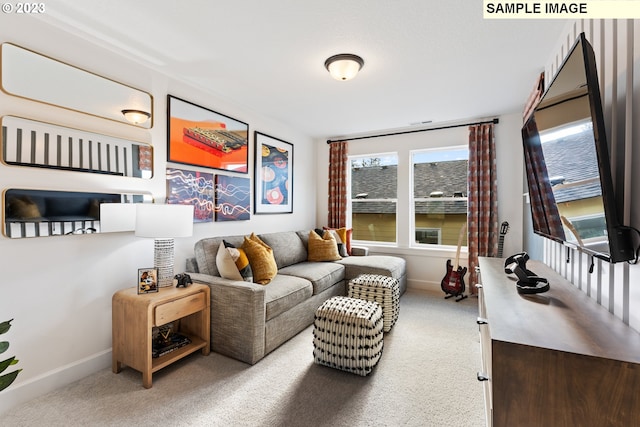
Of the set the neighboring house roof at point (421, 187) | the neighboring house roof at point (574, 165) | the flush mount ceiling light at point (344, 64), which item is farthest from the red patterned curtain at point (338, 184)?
the neighboring house roof at point (574, 165)

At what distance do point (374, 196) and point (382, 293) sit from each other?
2.28 metres

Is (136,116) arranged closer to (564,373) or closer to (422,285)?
(564,373)

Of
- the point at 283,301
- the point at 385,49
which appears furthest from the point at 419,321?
the point at 385,49

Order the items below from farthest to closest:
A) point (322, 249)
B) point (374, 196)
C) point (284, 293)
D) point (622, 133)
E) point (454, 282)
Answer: point (374, 196), point (322, 249), point (454, 282), point (284, 293), point (622, 133)

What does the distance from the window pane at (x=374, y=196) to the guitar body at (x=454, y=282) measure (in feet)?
3.31

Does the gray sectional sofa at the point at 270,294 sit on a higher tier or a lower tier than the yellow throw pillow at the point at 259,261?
lower

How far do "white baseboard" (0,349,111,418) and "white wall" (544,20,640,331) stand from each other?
3.16m

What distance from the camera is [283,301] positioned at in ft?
8.11

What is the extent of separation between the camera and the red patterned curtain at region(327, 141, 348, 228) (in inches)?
186

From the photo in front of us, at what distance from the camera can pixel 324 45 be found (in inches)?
83.0

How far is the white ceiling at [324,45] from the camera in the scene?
175 cm

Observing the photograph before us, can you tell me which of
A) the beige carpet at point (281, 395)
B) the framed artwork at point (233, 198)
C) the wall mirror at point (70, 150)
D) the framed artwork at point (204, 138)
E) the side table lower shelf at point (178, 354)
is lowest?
the beige carpet at point (281, 395)

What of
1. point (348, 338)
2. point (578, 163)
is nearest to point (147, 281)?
point (348, 338)

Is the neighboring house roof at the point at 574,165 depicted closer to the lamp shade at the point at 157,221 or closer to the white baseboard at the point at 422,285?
the lamp shade at the point at 157,221
